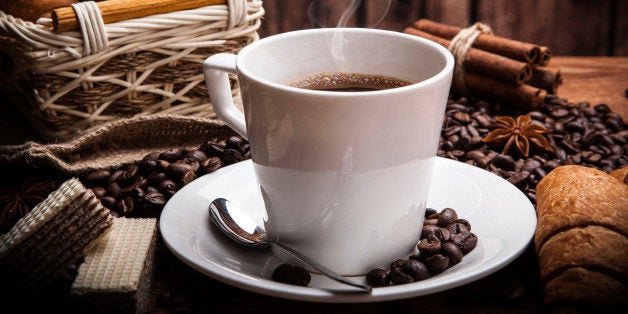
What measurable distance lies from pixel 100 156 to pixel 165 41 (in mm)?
323

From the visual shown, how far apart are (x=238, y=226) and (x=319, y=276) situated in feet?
0.63

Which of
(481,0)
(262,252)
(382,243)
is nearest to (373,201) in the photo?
(382,243)

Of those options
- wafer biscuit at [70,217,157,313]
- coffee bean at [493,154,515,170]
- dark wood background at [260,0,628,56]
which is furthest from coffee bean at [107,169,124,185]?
dark wood background at [260,0,628,56]

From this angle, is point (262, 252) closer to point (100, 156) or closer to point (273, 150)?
point (273, 150)

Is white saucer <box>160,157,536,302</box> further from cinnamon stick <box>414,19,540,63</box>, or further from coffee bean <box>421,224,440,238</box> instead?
cinnamon stick <box>414,19,540,63</box>

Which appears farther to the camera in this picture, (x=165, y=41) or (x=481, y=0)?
(x=481, y=0)

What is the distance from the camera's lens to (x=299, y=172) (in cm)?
104

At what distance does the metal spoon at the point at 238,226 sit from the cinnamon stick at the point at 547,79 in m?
1.21

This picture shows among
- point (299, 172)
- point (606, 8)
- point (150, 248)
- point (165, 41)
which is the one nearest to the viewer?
point (299, 172)

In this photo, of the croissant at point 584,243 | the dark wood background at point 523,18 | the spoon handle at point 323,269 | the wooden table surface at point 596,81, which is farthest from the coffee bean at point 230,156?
the dark wood background at point 523,18

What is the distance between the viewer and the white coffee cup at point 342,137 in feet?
3.19

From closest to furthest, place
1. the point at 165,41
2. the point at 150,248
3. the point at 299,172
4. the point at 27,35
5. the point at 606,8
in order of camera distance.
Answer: the point at 299,172
the point at 150,248
the point at 27,35
the point at 165,41
the point at 606,8

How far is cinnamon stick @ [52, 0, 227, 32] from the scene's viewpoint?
1.51m

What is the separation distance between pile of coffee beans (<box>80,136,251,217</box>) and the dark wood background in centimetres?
139
